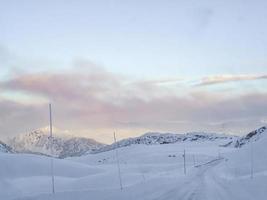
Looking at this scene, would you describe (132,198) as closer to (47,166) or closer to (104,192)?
(104,192)

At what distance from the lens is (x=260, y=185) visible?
23.2 m

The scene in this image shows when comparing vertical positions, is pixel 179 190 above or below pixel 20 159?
below

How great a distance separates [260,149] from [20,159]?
20.0 metres

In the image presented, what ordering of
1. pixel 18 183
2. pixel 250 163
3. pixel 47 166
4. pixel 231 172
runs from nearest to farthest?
pixel 18 183 → pixel 231 172 → pixel 250 163 → pixel 47 166

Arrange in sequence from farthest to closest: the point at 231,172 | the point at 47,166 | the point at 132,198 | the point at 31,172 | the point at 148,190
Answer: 1. the point at 47,166
2. the point at 31,172
3. the point at 231,172
4. the point at 148,190
5. the point at 132,198

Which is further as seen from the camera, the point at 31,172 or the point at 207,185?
the point at 31,172

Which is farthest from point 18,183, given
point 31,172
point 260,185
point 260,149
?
point 260,149

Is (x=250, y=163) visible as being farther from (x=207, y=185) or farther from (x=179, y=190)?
(x=179, y=190)

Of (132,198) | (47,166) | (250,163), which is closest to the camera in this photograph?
(132,198)

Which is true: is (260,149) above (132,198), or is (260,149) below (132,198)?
above

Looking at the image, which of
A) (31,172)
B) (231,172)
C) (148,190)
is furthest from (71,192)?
(31,172)

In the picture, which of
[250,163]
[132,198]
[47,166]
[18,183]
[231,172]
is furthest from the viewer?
[47,166]

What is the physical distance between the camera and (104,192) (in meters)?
22.6

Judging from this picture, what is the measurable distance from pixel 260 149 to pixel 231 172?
10612 millimetres
